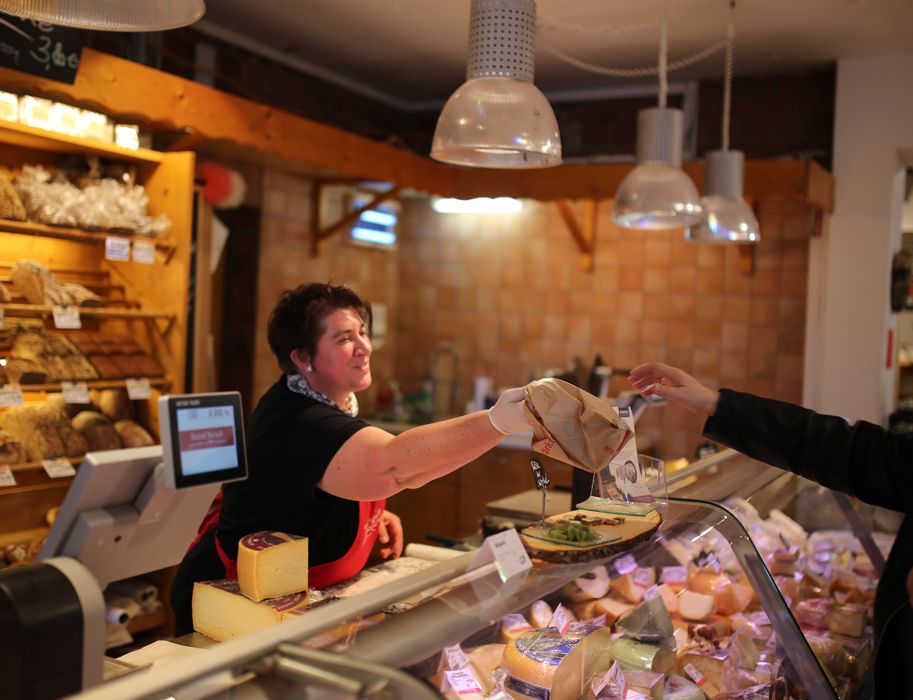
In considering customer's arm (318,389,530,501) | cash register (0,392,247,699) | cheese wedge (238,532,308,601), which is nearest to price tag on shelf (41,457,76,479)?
customer's arm (318,389,530,501)

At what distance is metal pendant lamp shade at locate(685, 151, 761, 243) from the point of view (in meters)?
3.96

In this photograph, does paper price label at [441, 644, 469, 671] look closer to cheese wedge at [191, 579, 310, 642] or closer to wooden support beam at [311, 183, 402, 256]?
cheese wedge at [191, 579, 310, 642]

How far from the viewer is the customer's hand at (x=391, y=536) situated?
10.0ft

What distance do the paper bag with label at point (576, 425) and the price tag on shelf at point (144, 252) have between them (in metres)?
2.78

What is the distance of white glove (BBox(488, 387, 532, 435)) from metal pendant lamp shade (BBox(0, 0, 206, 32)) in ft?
3.50

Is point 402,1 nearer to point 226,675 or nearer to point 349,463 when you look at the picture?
point 349,463

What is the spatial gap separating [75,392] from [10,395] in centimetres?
30

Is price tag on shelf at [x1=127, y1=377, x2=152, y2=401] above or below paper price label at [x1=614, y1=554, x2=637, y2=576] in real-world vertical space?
above

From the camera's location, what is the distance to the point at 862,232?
18.6ft

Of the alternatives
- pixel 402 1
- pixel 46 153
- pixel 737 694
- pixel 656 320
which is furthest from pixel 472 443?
pixel 656 320

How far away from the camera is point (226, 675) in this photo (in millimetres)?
1243

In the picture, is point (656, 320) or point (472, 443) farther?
point (656, 320)

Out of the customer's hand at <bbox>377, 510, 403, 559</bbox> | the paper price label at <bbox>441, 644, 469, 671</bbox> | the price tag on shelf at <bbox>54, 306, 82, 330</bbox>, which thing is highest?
the price tag on shelf at <bbox>54, 306, 82, 330</bbox>

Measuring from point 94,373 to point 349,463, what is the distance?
2.16 m
